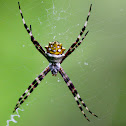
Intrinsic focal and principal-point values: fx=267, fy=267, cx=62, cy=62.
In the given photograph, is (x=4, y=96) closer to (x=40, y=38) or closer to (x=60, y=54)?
(x=40, y=38)

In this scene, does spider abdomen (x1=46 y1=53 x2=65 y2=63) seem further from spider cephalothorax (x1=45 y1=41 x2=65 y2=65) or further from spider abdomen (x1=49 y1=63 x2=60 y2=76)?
spider abdomen (x1=49 y1=63 x2=60 y2=76)

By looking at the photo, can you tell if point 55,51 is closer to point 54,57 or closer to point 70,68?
point 54,57

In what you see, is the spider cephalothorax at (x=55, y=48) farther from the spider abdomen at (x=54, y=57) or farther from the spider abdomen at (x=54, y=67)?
the spider abdomen at (x=54, y=67)

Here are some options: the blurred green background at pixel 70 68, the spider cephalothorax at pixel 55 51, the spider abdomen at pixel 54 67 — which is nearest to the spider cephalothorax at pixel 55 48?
the spider cephalothorax at pixel 55 51

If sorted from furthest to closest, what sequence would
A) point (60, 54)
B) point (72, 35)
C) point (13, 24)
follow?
1. point (13, 24)
2. point (72, 35)
3. point (60, 54)

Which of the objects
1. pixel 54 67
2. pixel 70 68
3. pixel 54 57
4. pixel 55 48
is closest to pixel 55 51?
pixel 55 48

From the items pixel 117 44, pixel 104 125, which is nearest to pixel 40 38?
pixel 117 44

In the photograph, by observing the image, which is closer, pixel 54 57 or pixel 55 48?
pixel 55 48

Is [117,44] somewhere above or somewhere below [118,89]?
above

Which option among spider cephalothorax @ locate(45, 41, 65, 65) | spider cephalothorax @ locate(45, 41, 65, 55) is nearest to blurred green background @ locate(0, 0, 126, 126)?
spider cephalothorax @ locate(45, 41, 65, 65)

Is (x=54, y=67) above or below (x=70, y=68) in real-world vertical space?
below
